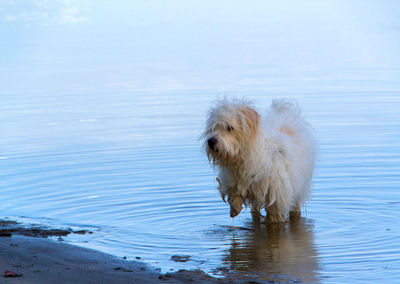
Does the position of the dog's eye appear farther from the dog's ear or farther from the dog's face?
the dog's ear

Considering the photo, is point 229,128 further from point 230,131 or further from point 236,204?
point 236,204

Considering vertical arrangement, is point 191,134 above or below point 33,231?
above

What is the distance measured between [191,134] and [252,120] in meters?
5.08

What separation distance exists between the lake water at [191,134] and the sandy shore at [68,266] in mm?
454

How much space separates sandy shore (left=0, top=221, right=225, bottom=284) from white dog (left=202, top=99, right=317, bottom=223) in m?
1.69

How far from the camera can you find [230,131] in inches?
291

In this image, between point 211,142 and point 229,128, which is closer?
point 211,142

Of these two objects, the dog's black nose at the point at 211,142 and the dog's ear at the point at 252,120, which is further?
the dog's ear at the point at 252,120

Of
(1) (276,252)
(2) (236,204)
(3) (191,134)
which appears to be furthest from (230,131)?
(3) (191,134)

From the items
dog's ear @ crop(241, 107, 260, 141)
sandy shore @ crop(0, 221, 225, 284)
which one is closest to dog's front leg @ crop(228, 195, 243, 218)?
dog's ear @ crop(241, 107, 260, 141)

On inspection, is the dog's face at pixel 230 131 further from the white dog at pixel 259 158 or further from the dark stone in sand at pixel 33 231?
the dark stone in sand at pixel 33 231

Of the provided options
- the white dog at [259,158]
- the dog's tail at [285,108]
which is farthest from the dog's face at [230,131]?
the dog's tail at [285,108]

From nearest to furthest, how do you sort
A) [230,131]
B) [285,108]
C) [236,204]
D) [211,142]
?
[211,142]
[230,131]
[236,204]
[285,108]

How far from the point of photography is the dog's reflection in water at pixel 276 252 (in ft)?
20.7
